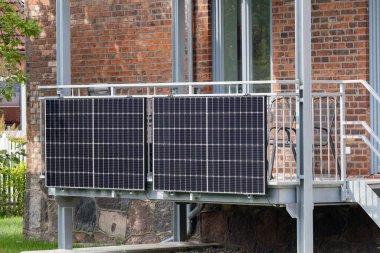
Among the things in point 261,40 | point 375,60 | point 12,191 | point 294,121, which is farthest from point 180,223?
point 12,191

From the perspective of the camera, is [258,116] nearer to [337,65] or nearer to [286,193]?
[286,193]

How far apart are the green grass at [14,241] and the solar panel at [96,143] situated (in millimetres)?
2552

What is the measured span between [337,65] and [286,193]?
244cm

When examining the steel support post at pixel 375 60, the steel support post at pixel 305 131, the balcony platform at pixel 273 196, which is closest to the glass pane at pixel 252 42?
the steel support post at pixel 375 60

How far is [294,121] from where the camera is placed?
13820mm

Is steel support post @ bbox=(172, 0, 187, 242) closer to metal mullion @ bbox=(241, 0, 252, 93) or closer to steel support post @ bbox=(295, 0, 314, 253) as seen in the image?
metal mullion @ bbox=(241, 0, 252, 93)

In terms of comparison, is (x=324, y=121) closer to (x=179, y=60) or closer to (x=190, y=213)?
(x=179, y=60)

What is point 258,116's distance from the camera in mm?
11938

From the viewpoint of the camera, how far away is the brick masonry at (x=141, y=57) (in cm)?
1366

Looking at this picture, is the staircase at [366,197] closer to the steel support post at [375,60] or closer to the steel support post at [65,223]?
the steel support post at [375,60]

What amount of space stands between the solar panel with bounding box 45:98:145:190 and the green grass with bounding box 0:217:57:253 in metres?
2.55

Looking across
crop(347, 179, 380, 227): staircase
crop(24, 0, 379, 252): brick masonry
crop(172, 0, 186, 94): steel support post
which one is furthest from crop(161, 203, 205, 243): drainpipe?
crop(347, 179, 380, 227): staircase

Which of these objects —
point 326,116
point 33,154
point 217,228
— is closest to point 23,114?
point 33,154

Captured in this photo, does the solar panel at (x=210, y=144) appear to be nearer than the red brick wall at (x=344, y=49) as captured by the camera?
Yes
